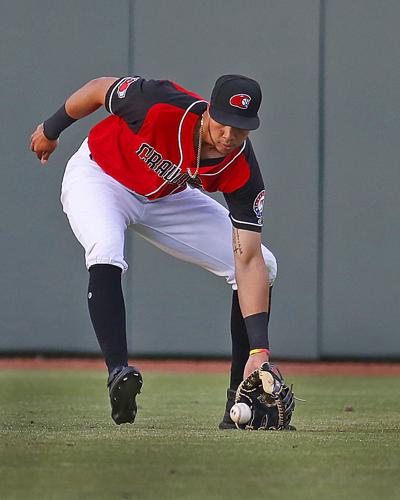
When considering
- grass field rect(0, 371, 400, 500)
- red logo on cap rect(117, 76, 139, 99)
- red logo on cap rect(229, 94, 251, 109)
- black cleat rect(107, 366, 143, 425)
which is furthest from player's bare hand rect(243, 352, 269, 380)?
red logo on cap rect(117, 76, 139, 99)

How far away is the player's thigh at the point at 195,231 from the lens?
13.7 feet

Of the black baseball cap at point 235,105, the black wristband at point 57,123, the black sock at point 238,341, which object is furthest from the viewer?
the black sock at point 238,341

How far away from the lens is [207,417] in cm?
466

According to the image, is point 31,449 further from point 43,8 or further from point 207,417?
point 43,8

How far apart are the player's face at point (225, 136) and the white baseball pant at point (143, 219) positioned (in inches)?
16.8

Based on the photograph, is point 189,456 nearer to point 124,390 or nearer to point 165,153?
point 124,390

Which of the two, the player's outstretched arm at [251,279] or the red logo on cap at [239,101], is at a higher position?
the red logo on cap at [239,101]

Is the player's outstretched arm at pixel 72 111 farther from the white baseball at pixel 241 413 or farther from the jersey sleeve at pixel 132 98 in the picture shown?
the white baseball at pixel 241 413

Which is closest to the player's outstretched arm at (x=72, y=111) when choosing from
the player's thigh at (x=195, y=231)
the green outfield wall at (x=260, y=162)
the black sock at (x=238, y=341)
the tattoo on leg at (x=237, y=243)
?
the player's thigh at (x=195, y=231)

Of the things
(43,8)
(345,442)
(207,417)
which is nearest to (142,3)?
(43,8)

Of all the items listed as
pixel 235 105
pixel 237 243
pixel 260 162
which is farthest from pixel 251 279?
pixel 260 162

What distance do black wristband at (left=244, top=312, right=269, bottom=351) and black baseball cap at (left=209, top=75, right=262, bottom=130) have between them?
0.70 metres

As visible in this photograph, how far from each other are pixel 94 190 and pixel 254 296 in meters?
0.65

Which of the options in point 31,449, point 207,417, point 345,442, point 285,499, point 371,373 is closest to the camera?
point 285,499
